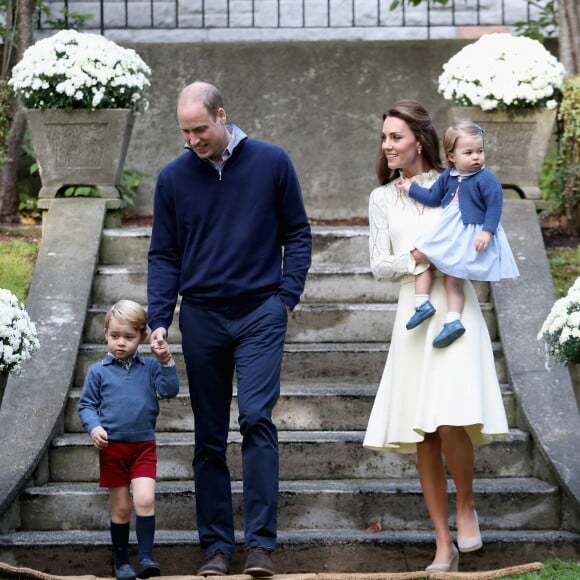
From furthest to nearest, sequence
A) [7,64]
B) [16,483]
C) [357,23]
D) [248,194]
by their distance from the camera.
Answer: [357,23] < [7,64] < [16,483] < [248,194]

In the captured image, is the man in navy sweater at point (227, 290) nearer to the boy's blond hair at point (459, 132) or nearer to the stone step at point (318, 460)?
the boy's blond hair at point (459, 132)

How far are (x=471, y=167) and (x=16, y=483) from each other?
242cm

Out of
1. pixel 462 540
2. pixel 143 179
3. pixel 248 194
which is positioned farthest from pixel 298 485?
pixel 143 179

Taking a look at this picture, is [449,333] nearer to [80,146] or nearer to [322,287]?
[322,287]

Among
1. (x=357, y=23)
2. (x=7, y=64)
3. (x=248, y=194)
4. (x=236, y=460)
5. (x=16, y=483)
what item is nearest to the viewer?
(x=248, y=194)

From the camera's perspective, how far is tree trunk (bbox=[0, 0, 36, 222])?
928 cm

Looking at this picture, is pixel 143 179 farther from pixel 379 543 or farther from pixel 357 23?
pixel 379 543

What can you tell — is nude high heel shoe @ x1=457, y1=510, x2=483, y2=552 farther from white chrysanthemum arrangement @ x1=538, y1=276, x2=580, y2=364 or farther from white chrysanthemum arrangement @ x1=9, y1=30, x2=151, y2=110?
white chrysanthemum arrangement @ x1=9, y1=30, x2=151, y2=110

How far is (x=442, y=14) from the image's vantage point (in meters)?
10.9

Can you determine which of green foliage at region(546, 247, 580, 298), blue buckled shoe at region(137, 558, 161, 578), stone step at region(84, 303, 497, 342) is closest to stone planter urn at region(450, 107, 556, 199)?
green foliage at region(546, 247, 580, 298)

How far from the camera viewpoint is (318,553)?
5.62 m

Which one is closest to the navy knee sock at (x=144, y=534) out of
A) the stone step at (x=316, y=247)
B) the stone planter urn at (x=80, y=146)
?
the stone step at (x=316, y=247)

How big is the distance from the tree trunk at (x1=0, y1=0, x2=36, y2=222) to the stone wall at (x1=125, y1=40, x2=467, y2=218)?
3.37 feet

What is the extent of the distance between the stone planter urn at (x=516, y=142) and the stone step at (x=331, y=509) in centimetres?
265
